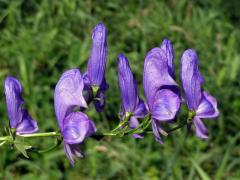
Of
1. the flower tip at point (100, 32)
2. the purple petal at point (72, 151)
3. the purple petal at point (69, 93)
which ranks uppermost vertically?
the flower tip at point (100, 32)

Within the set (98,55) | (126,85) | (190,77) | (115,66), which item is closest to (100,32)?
(98,55)

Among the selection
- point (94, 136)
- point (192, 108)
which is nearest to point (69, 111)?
point (94, 136)

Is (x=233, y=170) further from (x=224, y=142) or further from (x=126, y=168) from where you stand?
(x=126, y=168)

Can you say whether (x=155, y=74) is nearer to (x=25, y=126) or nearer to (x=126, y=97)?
(x=126, y=97)

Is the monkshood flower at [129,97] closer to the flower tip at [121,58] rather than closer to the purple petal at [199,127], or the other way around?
the flower tip at [121,58]

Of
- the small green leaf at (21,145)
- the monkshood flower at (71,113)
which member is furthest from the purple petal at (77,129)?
the small green leaf at (21,145)

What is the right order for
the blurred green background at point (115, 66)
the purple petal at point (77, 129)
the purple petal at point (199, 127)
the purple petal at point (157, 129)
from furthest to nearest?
the blurred green background at point (115, 66) → the purple petal at point (199, 127) → the purple petal at point (157, 129) → the purple petal at point (77, 129)

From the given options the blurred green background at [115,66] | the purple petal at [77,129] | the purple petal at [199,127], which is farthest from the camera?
the blurred green background at [115,66]
